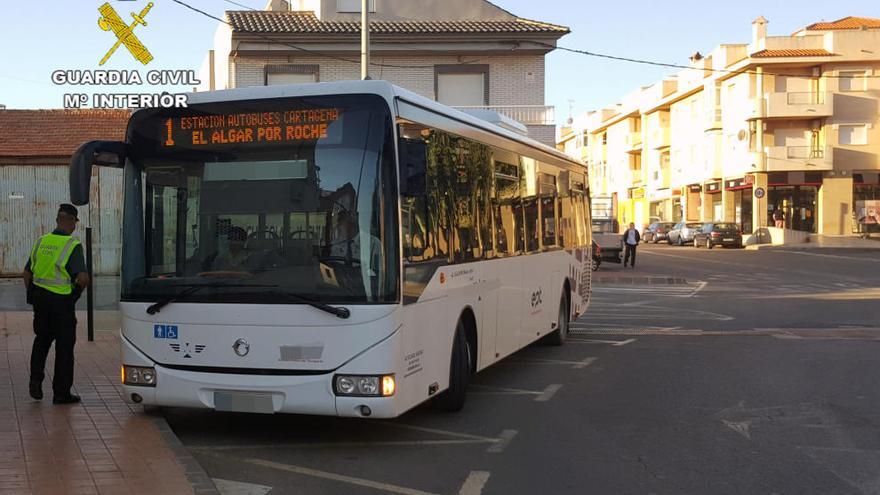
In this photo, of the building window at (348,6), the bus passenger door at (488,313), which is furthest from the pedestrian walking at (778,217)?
the bus passenger door at (488,313)

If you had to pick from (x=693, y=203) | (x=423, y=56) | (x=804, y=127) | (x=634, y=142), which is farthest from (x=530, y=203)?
(x=634, y=142)

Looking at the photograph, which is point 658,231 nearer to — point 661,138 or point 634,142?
point 661,138

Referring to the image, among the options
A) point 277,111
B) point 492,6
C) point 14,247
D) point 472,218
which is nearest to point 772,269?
point 492,6

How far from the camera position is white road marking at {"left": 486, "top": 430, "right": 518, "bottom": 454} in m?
7.20

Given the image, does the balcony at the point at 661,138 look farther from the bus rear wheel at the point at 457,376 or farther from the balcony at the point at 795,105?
the bus rear wheel at the point at 457,376

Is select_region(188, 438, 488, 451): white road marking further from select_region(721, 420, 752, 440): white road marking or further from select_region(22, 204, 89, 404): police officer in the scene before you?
select_region(721, 420, 752, 440): white road marking

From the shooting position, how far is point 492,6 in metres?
39.8

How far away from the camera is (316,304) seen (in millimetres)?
6887

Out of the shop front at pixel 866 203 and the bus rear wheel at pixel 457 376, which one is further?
the shop front at pixel 866 203

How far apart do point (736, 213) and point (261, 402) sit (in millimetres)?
59281

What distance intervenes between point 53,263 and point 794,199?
55.5m

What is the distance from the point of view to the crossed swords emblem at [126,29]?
16.4 metres

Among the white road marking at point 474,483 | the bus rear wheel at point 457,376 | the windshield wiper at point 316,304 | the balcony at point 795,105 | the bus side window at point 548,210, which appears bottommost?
the white road marking at point 474,483

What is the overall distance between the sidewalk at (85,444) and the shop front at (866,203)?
178ft
